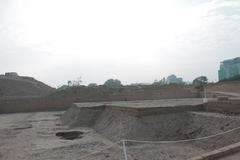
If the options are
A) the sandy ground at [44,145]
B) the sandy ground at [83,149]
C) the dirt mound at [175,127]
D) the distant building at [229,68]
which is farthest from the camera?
the distant building at [229,68]

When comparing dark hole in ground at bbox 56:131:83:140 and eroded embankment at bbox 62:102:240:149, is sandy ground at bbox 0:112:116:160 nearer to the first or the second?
dark hole in ground at bbox 56:131:83:140

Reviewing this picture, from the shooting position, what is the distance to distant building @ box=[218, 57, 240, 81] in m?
66.7

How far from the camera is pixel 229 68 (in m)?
69.6

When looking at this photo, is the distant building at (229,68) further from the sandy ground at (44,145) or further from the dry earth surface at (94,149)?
the dry earth surface at (94,149)

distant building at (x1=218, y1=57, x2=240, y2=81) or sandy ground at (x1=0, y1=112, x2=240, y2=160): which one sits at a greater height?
distant building at (x1=218, y1=57, x2=240, y2=81)

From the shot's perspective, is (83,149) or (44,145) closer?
(83,149)

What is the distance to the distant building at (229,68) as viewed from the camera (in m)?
66.7

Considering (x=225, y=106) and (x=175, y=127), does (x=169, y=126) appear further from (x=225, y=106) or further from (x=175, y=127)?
(x=225, y=106)

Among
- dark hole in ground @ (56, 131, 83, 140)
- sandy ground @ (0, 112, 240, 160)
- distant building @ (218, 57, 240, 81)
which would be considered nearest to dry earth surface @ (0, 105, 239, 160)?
sandy ground @ (0, 112, 240, 160)

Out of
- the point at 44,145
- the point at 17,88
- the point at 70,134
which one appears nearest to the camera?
the point at 44,145

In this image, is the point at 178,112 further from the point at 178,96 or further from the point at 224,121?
the point at 178,96

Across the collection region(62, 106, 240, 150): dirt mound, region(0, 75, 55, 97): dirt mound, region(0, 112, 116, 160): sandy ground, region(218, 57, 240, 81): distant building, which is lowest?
region(0, 112, 116, 160): sandy ground

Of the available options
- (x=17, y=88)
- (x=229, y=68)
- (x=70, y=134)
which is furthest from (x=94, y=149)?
(x=229, y=68)

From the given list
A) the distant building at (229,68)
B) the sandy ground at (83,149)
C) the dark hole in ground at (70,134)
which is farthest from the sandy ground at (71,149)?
the distant building at (229,68)
